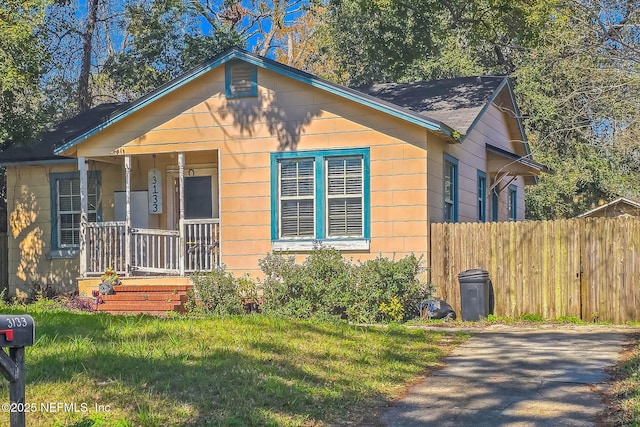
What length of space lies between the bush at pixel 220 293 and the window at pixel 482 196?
23.2ft

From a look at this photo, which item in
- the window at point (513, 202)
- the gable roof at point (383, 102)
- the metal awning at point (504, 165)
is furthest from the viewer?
the window at point (513, 202)

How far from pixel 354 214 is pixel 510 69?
18.4m

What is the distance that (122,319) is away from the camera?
1087cm

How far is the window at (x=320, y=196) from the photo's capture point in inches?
622

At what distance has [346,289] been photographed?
47.9ft

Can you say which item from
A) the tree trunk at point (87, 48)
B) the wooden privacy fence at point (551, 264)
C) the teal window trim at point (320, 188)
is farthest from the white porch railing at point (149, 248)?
the tree trunk at point (87, 48)

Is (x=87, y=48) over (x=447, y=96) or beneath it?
over

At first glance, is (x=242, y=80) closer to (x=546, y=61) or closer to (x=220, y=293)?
(x=220, y=293)

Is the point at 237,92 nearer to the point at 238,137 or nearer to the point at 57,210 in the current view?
the point at 238,137

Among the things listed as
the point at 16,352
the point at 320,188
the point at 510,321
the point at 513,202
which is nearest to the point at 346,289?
the point at 320,188

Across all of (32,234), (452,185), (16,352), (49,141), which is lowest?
(16,352)

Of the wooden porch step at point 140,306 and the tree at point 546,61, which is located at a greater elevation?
the tree at point 546,61

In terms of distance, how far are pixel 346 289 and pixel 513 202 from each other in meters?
10.5

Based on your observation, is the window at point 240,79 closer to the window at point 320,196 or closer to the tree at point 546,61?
the window at point 320,196
